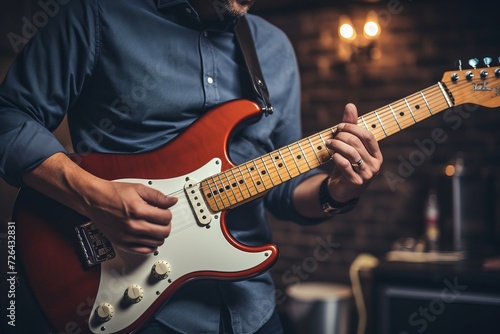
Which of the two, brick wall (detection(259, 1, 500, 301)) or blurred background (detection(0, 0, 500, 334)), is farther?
brick wall (detection(259, 1, 500, 301))

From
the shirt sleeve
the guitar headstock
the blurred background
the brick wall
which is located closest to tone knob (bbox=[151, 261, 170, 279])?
the shirt sleeve

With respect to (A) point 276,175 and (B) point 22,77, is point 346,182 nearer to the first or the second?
(A) point 276,175

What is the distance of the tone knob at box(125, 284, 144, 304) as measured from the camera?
92 cm

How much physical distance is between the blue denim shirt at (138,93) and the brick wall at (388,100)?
1.36 m

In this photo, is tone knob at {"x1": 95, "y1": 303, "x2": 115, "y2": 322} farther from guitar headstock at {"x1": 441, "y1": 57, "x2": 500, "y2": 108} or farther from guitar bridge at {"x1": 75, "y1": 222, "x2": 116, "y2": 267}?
guitar headstock at {"x1": 441, "y1": 57, "x2": 500, "y2": 108}

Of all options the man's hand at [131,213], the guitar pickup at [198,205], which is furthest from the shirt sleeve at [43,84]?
the guitar pickup at [198,205]

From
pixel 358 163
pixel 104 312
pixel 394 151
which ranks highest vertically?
pixel 394 151

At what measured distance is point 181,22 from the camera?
1.04 m

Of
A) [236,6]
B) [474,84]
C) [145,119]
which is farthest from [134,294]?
[474,84]

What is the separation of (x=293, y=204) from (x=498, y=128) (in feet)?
4.51

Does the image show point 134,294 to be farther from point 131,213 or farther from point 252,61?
point 252,61

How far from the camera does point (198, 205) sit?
3.21ft

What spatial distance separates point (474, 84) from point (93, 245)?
2.63ft

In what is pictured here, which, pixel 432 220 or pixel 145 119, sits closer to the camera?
pixel 145 119
